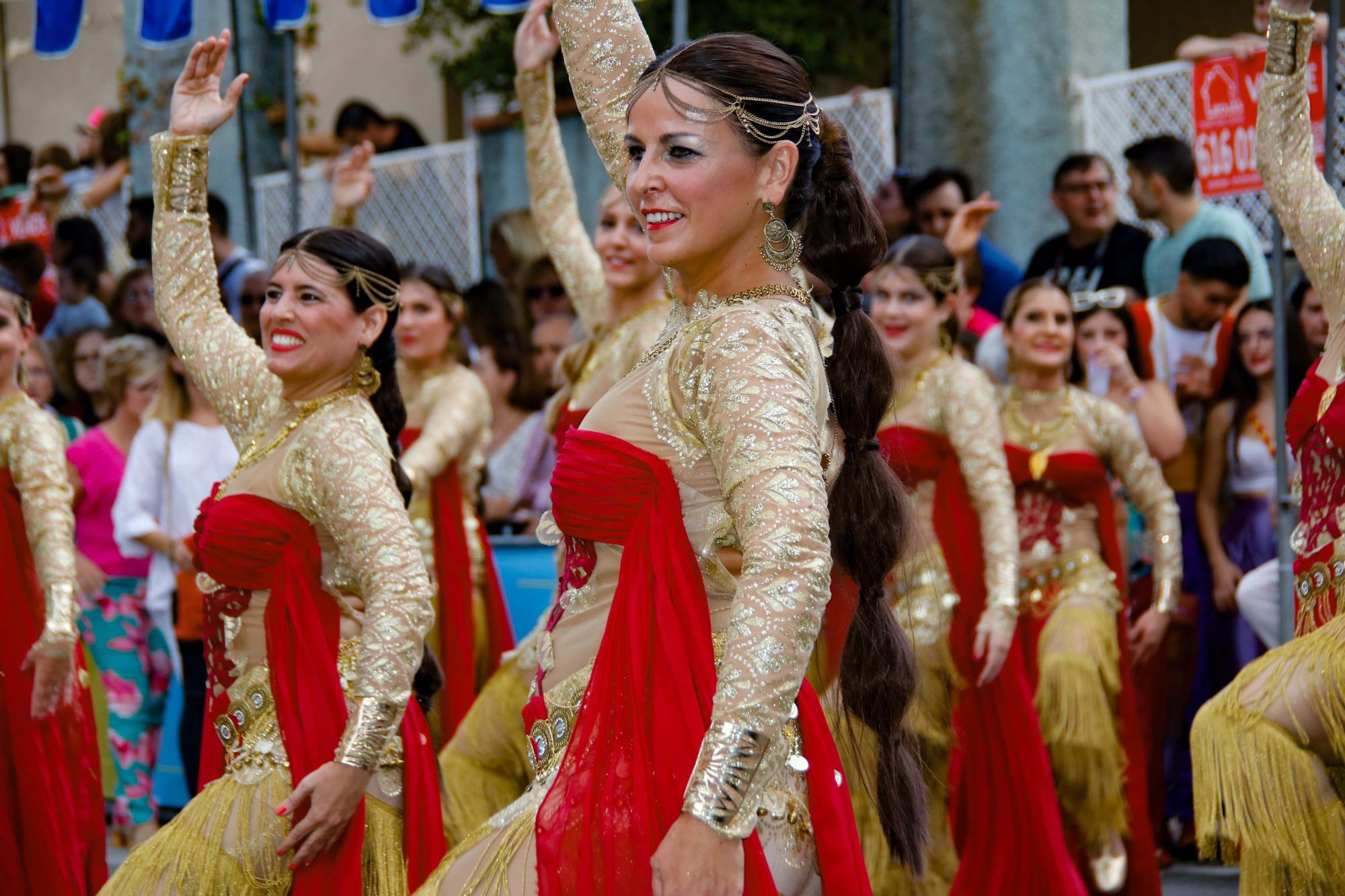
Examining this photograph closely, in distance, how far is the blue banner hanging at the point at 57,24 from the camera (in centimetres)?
988

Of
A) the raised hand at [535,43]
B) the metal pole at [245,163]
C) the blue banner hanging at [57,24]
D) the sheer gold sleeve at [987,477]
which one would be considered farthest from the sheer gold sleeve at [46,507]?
the blue banner hanging at [57,24]

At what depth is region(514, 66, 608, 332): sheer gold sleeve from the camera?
498 centimetres

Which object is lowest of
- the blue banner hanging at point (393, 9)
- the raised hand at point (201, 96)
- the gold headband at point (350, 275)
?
the gold headband at point (350, 275)

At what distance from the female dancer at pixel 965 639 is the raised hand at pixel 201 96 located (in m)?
2.25

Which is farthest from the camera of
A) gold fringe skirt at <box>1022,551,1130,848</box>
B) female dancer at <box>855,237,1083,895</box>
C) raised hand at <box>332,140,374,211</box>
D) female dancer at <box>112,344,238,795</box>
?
female dancer at <box>112,344,238,795</box>

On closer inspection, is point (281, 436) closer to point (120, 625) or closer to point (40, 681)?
point (40, 681)

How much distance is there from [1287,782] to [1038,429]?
9.83 feet

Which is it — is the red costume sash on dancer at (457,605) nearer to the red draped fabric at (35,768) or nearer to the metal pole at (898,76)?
the red draped fabric at (35,768)

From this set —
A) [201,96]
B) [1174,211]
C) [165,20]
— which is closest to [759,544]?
[201,96]

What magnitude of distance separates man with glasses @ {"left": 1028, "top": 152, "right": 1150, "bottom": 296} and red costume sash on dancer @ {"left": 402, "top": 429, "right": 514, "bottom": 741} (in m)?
2.95

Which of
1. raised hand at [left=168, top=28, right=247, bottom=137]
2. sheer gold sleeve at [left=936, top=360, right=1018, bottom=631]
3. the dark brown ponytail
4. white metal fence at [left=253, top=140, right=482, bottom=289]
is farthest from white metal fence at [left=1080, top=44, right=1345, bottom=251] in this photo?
the dark brown ponytail

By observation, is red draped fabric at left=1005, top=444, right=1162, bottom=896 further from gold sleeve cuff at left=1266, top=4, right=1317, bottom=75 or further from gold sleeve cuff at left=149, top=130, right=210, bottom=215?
gold sleeve cuff at left=149, top=130, right=210, bottom=215

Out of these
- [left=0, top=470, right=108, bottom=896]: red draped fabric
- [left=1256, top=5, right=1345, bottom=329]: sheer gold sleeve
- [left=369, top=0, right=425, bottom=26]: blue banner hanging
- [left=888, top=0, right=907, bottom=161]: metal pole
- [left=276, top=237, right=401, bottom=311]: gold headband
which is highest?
[left=369, top=0, right=425, bottom=26]: blue banner hanging

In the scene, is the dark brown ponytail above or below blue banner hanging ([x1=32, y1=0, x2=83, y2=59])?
below
